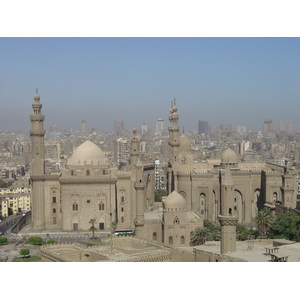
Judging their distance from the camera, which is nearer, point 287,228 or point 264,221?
point 287,228

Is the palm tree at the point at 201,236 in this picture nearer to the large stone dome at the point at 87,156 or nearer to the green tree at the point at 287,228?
the green tree at the point at 287,228

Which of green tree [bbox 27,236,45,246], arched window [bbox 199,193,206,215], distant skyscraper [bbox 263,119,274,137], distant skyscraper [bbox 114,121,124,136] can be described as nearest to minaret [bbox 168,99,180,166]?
arched window [bbox 199,193,206,215]

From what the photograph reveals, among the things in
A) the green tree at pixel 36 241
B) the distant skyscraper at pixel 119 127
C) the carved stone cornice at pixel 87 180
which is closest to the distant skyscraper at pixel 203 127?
the distant skyscraper at pixel 119 127

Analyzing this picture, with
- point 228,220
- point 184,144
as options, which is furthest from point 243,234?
point 184,144

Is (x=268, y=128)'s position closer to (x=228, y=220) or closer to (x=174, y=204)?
(x=174, y=204)

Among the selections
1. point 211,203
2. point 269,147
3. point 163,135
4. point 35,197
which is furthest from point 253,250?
point 269,147

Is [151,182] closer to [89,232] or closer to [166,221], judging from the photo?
[89,232]

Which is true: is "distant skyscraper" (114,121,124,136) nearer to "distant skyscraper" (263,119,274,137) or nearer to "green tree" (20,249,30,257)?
"distant skyscraper" (263,119,274,137)
